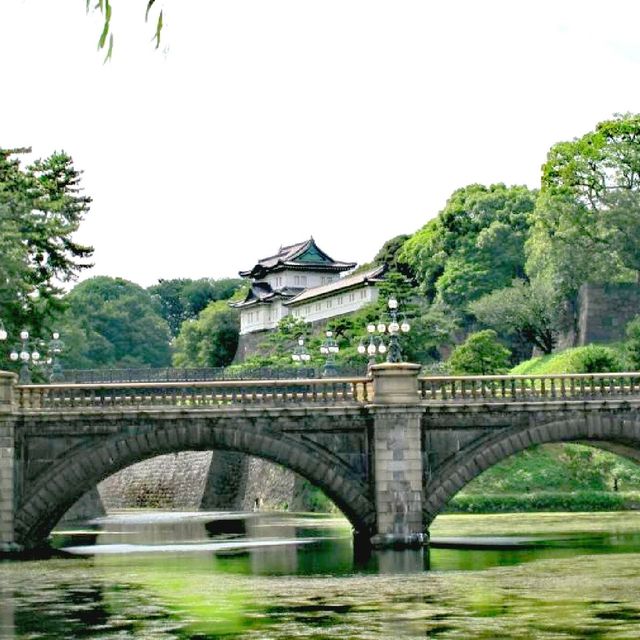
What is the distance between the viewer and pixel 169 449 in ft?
185

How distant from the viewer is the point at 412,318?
10606cm

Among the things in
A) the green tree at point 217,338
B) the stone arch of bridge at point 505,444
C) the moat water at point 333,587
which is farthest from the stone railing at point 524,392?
the green tree at point 217,338

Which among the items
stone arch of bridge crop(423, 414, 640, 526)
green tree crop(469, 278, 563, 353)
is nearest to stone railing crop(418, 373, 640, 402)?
stone arch of bridge crop(423, 414, 640, 526)

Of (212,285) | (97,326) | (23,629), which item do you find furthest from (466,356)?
(212,285)

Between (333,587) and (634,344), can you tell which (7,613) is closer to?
(333,587)

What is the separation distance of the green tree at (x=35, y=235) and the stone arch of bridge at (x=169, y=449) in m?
14.6

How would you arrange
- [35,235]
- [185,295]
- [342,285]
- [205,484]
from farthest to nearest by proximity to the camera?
[185,295], [342,285], [205,484], [35,235]

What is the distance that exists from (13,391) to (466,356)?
1712 inches

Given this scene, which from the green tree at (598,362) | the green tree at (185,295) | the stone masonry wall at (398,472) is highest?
the green tree at (185,295)

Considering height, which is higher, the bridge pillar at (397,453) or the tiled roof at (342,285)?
the tiled roof at (342,285)

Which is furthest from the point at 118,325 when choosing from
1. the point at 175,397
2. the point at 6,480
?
the point at 6,480

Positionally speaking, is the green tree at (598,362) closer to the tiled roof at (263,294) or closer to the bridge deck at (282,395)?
the bridge deck at (282,395)

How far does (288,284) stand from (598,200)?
52.9 m

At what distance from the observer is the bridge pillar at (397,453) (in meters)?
54.8
